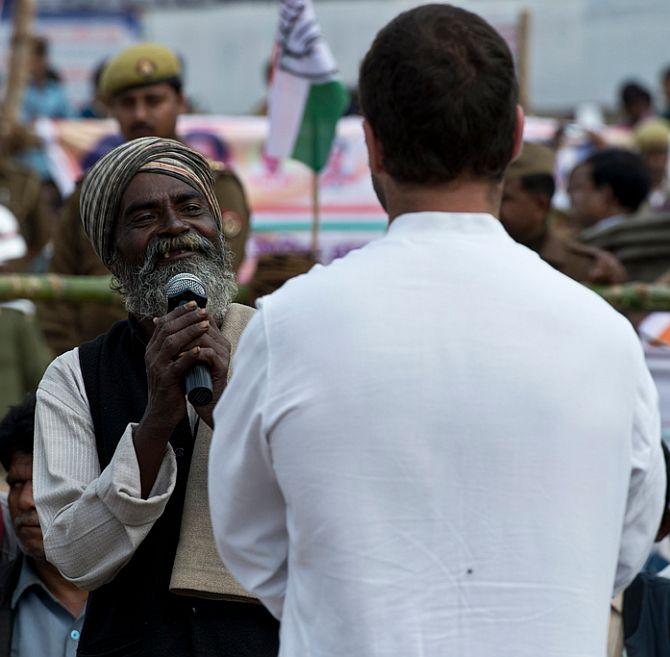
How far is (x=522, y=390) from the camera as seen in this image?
2080 mm

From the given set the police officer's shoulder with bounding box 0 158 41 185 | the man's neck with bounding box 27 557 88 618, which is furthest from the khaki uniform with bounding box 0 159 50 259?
the man's neck with bounding box 27 557 88 618

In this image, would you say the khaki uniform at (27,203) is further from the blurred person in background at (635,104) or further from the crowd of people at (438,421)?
the crowd of people at (438,421)

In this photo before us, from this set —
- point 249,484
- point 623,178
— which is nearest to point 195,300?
point 249,484

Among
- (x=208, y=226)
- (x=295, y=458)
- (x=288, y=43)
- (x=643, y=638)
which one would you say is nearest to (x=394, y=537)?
(x=295, y=458)

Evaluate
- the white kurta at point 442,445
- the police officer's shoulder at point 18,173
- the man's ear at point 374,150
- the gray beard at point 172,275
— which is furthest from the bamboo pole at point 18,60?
the white kurta at point 442,445

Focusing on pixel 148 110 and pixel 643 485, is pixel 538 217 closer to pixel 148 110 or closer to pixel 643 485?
pixel 148 110

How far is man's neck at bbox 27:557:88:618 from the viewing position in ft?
12.9

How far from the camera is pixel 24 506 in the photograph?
13.1 feet

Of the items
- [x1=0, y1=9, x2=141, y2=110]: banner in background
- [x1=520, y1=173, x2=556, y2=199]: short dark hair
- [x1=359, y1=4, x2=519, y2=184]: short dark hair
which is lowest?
[x1=0, y1=9, x2=141, y2=110]: banner in background

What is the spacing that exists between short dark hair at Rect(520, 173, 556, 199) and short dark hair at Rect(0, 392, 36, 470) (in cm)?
A: 308

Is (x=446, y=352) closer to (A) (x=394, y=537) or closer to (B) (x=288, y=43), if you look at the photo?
(A) (x=394, y=537)

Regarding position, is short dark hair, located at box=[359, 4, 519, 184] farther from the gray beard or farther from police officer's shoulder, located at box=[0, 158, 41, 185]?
police officer's shoulder, located at box=[0, 158, 41, 185]

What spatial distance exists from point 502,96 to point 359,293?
36cm

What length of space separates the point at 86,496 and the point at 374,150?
0.94 m
